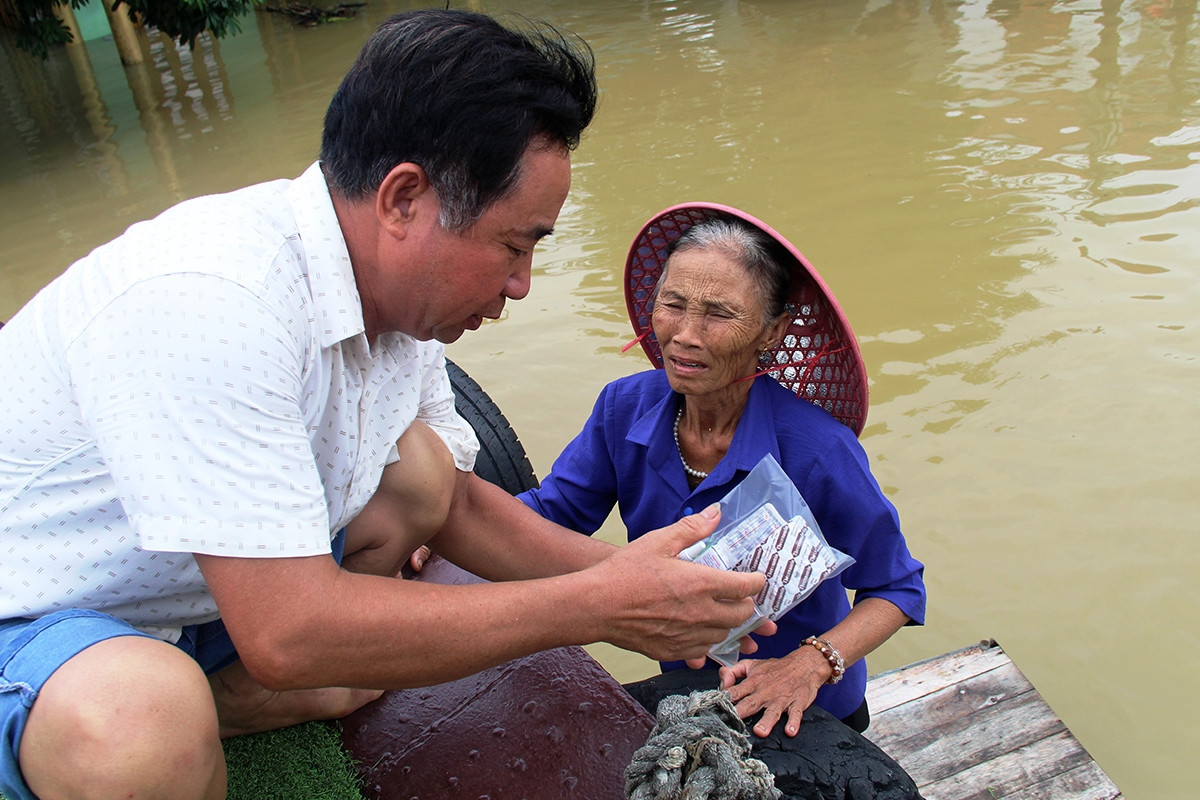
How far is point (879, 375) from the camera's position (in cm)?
438

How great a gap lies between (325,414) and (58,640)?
1.79 ft

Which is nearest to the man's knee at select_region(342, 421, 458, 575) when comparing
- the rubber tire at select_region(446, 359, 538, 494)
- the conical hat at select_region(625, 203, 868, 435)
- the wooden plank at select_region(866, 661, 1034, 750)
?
the conical hat at select_region(625, 203, 868, 435)

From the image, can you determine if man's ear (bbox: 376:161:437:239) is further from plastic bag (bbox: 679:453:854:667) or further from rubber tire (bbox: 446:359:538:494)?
rubber tire (bbox: 446:359:538:494)

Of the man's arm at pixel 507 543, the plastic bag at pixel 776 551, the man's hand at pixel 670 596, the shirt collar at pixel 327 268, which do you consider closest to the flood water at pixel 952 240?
the shirt collar at pixel 327 268

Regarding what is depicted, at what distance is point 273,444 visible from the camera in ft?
4.69

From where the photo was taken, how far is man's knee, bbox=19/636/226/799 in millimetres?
1328

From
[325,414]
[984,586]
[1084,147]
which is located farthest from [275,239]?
[1084,147]

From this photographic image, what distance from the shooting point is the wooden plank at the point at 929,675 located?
106 inches

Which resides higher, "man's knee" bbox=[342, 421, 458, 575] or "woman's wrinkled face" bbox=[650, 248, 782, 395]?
"woman's wrinkled face" bbox=[650, 248, 782, 395]

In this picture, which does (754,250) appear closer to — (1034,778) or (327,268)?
(327,268)

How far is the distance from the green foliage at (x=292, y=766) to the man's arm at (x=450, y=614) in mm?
453

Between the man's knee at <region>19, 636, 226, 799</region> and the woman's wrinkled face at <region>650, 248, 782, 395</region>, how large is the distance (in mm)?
1162

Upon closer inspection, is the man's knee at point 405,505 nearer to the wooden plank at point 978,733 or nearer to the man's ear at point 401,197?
the man's ear at point 401,197

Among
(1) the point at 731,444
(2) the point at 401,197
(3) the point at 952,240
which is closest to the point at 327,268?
(2) the point at 401,197
